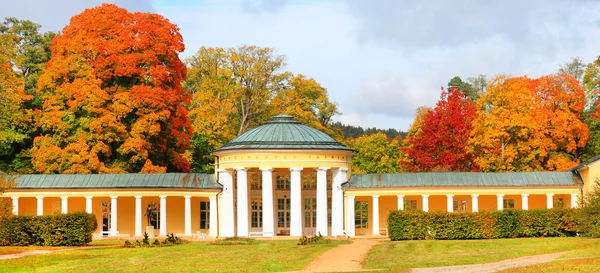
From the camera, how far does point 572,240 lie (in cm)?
4456

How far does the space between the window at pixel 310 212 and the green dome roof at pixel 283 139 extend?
497cm

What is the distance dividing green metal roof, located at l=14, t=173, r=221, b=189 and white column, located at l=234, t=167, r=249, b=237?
2.14 metres

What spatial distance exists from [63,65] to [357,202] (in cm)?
2086

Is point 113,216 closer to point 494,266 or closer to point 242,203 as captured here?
point 242,203

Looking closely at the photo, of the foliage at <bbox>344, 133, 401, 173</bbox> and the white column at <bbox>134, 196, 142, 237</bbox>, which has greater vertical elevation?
the foliage at <bbox>344, 133, 401, 173</bbox>

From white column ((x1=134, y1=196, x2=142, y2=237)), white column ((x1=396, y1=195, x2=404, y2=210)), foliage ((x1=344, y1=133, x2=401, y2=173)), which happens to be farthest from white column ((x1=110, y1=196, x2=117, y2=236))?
foliage ((x1=344, y1=133, x2=401, y2=173))

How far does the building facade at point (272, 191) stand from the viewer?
6009 centimetres

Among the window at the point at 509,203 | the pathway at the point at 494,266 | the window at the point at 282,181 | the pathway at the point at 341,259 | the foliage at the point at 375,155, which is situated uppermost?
the foliage at the point at 375,155

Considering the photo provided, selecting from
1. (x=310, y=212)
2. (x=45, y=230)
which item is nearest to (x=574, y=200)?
(x=310, y=212)

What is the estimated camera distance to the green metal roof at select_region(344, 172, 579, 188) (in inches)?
2388

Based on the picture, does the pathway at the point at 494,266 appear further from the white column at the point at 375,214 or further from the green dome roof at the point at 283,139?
the green dome roof at the point at 283,139

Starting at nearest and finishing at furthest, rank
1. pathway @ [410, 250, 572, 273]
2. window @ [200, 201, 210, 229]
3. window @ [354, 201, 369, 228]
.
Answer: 1. pathway @ [410, 250, 572, 273]
2. window @ [200, 201, 210, 229]
3. window @ [354, 201, 369, 228]

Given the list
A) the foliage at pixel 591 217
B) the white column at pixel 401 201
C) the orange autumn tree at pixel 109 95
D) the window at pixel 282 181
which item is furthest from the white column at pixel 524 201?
the orange autumn tree at pixel 109 95

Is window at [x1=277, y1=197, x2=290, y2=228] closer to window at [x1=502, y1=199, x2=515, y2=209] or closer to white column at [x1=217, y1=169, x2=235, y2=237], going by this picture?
white column at [x1=217, y1=169, x2=235, y2=237]
